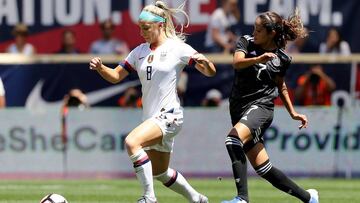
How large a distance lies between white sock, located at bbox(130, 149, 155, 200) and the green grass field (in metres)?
2.88

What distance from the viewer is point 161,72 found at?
1116 centimetres

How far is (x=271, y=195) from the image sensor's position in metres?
15.1

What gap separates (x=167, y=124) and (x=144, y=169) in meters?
0.56

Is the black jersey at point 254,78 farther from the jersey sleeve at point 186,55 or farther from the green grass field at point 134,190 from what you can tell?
the green grass field at point 134,190

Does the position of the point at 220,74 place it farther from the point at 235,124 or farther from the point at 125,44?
the point at 235,124

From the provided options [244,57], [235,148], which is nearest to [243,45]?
[244,57]

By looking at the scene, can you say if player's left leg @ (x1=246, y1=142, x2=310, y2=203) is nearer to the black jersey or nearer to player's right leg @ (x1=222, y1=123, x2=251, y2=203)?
player's right leg @ (x1=222, y1=123, x2=251, y2=203)

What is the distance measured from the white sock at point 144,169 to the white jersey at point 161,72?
0.54m

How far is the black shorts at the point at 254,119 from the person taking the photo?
11234 millimetres

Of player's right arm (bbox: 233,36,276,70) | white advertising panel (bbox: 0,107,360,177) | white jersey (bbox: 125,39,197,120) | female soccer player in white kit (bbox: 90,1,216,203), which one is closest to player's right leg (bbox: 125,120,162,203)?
female soccer player in white kit (bbox: 90,1,216,203)

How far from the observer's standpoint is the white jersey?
11133mm

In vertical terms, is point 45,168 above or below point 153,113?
below

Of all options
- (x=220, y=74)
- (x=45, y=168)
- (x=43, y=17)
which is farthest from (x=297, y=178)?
(x=43, y=17)

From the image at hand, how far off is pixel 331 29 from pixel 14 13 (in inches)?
258
